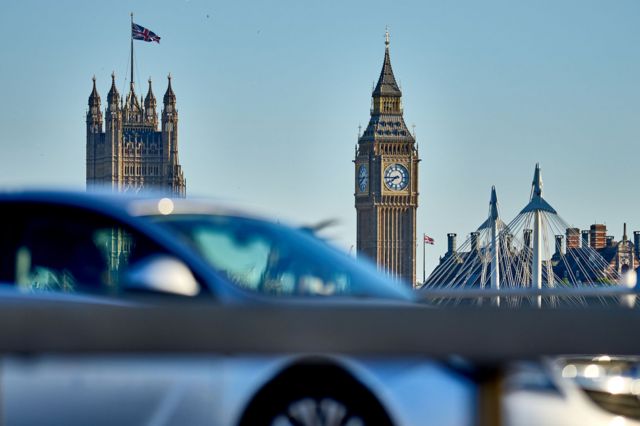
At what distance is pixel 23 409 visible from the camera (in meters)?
1.84

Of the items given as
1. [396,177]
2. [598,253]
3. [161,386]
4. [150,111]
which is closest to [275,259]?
[161,386]

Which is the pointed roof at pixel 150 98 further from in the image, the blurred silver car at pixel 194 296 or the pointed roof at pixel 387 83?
the blurred silver car at pixel 194 296

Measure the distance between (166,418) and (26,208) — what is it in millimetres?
1583

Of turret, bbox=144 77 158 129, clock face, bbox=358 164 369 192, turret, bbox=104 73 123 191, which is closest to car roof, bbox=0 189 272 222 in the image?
turret, bbox=104 73 123 191

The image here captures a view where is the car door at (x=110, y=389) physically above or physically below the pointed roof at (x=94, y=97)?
below

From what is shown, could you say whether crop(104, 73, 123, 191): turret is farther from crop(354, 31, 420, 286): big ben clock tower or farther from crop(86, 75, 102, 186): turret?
crop(354, 31, 420, 286): big ben clock tower

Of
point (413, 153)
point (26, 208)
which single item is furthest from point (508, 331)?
point (413, 153)

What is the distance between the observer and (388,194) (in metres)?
141

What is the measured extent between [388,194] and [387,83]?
1113cm

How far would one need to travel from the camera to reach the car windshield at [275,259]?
3.12 meters

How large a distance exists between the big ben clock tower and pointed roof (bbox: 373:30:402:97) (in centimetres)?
303

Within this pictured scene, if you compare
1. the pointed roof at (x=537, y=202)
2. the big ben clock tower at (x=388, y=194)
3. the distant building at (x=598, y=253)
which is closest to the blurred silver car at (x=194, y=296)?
the pointed roof at (x=537, y=202)

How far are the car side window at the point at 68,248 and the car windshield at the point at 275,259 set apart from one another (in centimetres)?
10

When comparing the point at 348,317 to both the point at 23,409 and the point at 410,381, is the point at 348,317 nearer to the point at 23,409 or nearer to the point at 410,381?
the point at 410,381
